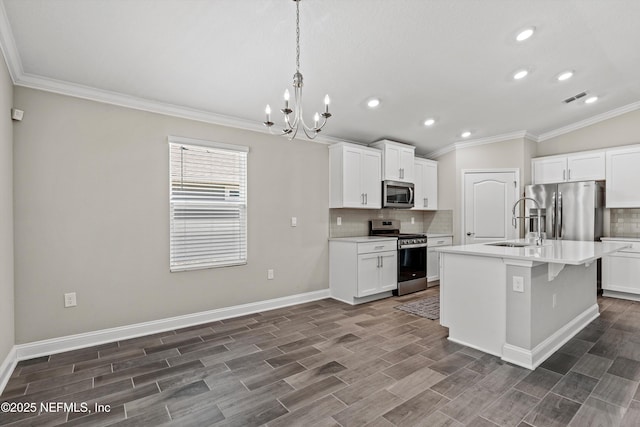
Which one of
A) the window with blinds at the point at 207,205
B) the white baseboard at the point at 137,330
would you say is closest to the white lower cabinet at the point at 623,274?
the white baseboard at the point at 137,330

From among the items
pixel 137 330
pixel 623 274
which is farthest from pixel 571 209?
pixel 137 330

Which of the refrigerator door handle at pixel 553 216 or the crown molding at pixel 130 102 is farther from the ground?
the crown molding at pixel 130 102

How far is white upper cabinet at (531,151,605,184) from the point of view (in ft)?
16.1

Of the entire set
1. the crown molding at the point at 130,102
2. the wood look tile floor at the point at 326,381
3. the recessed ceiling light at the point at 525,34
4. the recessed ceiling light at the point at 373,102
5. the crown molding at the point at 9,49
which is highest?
the recessed ceiling light at the point at 525,34

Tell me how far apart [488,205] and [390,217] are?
168cm

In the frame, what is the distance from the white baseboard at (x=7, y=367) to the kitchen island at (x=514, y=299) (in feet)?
11.7

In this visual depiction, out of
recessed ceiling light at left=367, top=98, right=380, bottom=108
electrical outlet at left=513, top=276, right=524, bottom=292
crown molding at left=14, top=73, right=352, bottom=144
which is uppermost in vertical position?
recessed ceiling light at left=367, top=98, right=380, bottom=108

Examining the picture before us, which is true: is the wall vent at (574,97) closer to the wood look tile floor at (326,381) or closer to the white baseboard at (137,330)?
the wood look tile floor at (326,381)

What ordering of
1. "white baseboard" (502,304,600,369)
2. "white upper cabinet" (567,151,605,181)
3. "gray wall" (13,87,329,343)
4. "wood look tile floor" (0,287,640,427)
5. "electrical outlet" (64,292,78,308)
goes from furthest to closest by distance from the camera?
"white upper cabinet" (567,151,605,181) < "electrical outlet" (64,292,78,308) < "gray wall" (13,87,329,343) < "white baseboard" (502,304,600,369) < "wood look tile floor" (0,287,640,427)

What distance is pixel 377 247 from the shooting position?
4.58 m

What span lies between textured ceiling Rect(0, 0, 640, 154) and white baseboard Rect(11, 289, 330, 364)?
2237 millimetres

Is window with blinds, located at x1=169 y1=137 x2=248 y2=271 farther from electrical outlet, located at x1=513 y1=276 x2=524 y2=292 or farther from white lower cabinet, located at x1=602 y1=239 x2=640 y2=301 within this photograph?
white lower cabinet, located at x1=602 y1=239 x2=640 y2=301

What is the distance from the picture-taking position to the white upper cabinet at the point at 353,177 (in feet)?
15.2

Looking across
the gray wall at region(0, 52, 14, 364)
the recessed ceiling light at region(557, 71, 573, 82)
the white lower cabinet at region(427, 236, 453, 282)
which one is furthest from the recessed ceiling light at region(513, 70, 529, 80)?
the gray wall at region(0, 52, 14, 364)
